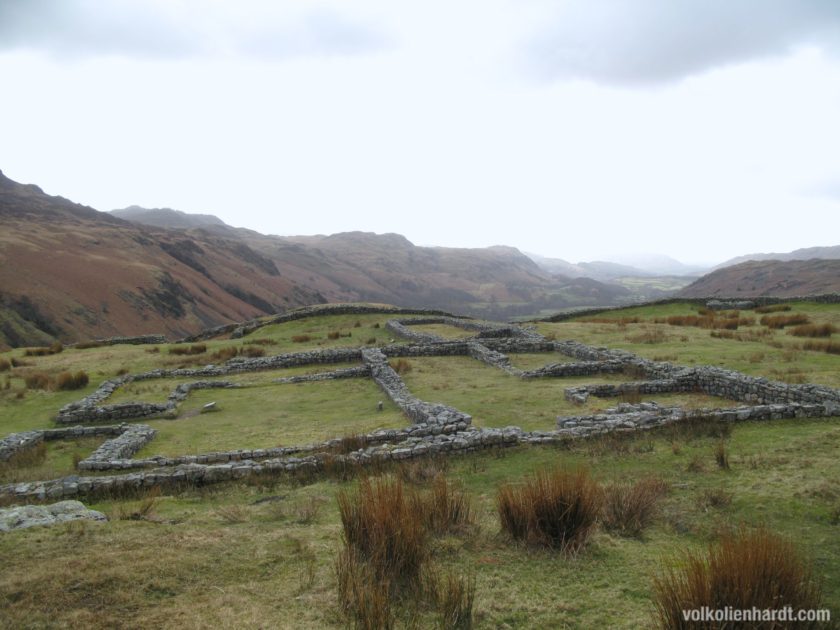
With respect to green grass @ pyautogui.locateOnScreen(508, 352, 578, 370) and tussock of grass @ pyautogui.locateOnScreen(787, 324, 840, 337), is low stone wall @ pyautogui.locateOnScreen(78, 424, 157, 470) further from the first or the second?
tussock of grass @ pyautogui.locateOnScreen(787, 324, 840, 337)

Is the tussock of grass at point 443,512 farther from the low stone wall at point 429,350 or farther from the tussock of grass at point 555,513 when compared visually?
the low stone wall at point 429,350

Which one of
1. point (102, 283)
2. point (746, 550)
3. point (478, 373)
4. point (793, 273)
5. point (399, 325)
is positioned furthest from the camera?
point (793, 273)

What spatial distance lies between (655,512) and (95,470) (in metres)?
11.2

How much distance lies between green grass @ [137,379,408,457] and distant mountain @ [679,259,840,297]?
83614 mm

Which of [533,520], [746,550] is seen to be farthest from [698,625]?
[533,520]

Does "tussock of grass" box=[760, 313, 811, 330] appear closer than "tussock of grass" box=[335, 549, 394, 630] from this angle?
No

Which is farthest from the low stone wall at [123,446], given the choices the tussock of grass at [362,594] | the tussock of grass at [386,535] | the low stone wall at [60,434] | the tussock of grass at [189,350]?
the tussock of grass at [189,350]

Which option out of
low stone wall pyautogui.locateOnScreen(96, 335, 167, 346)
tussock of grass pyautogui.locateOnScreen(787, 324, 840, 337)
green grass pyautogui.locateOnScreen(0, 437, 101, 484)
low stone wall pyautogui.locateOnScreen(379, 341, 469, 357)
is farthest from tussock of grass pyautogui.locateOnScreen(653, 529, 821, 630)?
low stone wall pyautogui.locateOnScreen(96, 335, 167, 346)

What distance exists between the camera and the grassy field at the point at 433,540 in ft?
15.2

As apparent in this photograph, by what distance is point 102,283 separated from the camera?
6625 cm

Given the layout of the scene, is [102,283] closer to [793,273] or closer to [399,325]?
[399,325]

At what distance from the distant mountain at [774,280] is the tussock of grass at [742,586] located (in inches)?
3549

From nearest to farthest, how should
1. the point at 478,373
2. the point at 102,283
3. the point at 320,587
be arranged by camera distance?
the point at 320,587 → the point at 478,373 → the point at 102,283

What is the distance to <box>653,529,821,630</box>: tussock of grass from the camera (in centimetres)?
369
